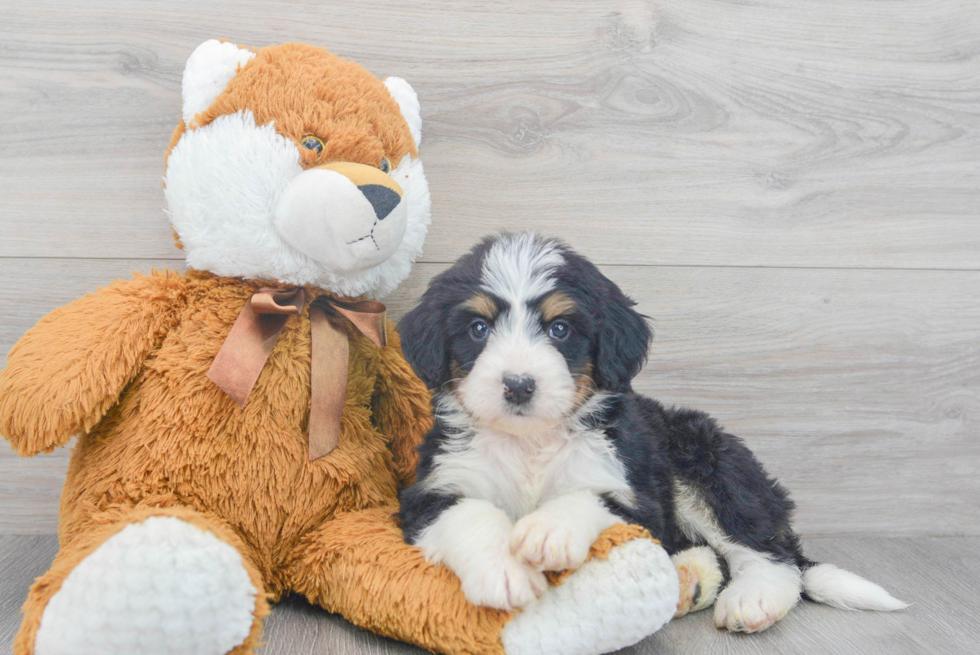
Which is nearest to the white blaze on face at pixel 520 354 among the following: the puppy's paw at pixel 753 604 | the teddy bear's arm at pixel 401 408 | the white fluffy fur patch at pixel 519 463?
the white fluffy fur patch at pixel 519 463

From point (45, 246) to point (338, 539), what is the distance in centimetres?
124

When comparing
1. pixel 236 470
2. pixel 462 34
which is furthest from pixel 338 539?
pixel 462 34

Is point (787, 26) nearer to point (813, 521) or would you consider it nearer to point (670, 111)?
point (670, 111)

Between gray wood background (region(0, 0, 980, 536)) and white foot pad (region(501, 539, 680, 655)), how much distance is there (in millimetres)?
987

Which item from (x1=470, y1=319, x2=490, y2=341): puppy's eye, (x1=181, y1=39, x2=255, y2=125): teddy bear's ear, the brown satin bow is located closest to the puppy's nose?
(x1=470, y1=319, x2=490, y2=341): puppy's eye

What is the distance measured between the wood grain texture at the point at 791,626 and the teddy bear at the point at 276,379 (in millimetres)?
71

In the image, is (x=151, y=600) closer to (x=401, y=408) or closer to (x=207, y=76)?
(x=401, y=408)

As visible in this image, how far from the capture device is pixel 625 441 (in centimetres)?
159

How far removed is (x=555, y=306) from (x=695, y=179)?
96 cm

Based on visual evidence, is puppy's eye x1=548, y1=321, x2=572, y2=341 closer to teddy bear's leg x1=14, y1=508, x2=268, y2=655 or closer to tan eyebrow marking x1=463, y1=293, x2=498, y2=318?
tan eyebrow marking x1=463, y1=293, x2=498, y2=318

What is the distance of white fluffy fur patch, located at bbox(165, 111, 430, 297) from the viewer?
152 centimetres

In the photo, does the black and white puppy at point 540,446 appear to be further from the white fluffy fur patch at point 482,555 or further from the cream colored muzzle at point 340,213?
Result: the cream colored muzzle at point 340,213

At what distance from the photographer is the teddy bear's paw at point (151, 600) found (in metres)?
1.09

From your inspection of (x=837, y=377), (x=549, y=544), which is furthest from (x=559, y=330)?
(x=837, y=377)
